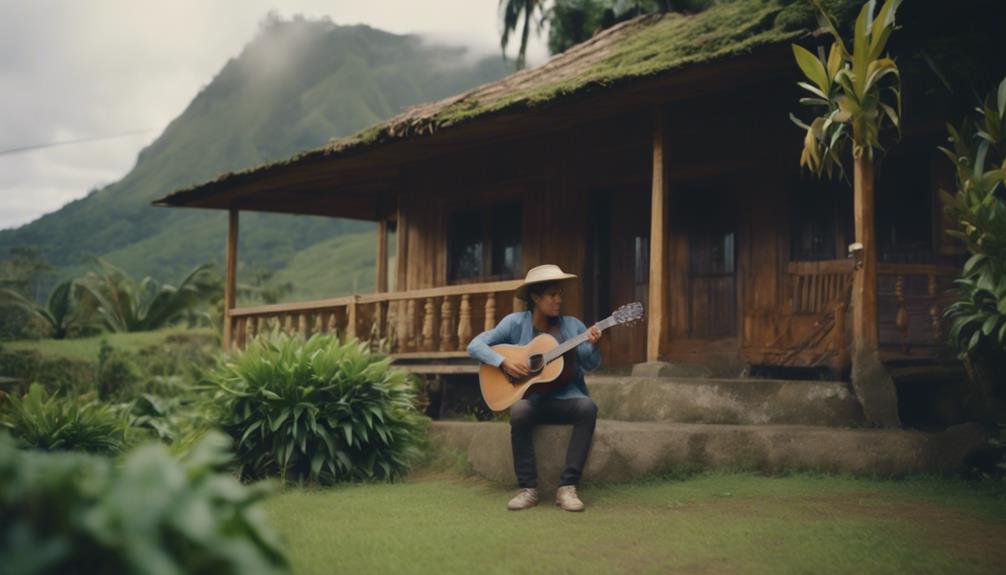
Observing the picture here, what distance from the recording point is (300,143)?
252ft

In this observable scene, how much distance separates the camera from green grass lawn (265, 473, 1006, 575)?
179 inches

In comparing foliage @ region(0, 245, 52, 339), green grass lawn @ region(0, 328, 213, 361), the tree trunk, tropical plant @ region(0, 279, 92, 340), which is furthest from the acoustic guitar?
tropical plant @ region(0, 279, 92, 340)

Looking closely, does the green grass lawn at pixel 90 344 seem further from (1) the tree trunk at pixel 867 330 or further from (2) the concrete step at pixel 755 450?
(1) the tree trunk at pixel 867 330

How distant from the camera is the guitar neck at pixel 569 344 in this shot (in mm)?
6062

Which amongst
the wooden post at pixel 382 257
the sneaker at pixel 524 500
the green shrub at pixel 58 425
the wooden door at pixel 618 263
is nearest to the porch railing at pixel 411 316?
the wooden door at pixel 618 263

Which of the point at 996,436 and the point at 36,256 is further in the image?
the point at 36,256

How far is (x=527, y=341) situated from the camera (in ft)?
21.5

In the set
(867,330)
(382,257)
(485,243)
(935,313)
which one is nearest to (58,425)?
(485,243)

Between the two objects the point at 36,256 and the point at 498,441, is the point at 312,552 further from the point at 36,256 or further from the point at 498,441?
the point at 36,256

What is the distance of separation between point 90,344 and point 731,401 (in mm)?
19422

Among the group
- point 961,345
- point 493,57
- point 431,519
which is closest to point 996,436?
point 961,345

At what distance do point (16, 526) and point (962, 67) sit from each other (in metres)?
8.10

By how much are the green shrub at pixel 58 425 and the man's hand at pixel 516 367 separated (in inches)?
161

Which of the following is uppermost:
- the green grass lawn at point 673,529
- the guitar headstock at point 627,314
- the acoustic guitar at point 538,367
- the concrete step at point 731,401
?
the guitar headstock at point 627,314
